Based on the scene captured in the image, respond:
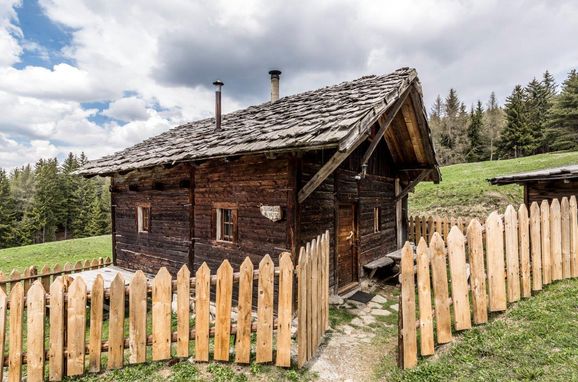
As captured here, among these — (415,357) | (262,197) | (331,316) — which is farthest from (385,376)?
(262,197)

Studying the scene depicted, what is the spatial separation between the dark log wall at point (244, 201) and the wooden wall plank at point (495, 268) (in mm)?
3458

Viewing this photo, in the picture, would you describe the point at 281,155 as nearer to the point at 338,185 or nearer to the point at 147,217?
the point at 338,185

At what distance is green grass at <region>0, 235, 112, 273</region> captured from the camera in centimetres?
1653

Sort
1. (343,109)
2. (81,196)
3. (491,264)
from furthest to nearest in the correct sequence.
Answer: (81,196) → (343,109) → (491,264)

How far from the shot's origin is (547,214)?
5.85 metres

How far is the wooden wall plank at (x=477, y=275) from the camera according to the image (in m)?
4.84

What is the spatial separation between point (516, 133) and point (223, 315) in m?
47.8

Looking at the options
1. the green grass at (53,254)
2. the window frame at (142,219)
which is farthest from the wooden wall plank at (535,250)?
the green grass at (53,254)

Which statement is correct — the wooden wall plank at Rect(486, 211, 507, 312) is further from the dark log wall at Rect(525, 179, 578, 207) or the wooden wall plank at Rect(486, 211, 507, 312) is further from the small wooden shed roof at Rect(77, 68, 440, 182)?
the dark log wall at Rect(525, 179, 578, 207)

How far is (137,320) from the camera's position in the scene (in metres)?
4.74

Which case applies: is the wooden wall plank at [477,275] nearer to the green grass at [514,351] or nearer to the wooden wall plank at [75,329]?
the green grass at [514,351]

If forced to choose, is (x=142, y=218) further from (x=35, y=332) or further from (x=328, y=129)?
(x=328, y=129)

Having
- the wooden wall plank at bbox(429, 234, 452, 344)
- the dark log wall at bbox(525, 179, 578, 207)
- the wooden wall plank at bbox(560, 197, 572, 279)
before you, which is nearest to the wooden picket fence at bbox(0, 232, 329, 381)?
the wooden wall plank at bbox(429, 234, 452, 344)

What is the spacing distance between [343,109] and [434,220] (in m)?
7.48
